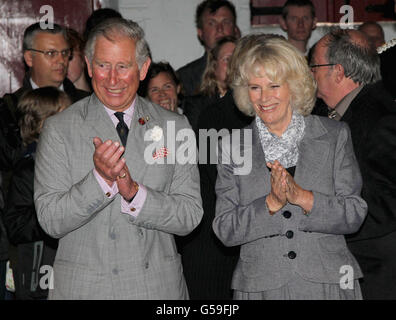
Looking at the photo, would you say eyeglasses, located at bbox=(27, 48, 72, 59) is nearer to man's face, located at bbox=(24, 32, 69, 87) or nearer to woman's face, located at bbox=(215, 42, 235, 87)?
man's face, located at bbox=(24, 32, 69, 87)

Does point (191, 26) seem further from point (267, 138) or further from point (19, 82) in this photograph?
point (267, 138)

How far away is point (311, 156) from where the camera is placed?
10.6 ft

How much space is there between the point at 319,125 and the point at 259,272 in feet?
2.47

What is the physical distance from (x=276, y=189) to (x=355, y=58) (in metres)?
1.45

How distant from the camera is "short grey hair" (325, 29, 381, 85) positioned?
4.11 m

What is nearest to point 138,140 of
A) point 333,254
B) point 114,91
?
point 114,91

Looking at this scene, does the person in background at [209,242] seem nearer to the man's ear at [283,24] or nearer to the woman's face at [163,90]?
the woman's face at [163,90]

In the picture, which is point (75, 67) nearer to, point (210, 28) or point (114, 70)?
point (210, 28)

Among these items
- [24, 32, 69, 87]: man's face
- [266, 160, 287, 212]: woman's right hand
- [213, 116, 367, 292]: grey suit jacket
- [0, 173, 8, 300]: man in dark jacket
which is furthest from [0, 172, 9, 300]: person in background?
[266, 160, 287, 212]: woman's right hand

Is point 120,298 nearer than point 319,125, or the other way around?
point 120,298

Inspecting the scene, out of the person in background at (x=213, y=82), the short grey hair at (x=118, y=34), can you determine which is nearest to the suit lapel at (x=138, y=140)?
the short grey hair at (x=118, y=34)

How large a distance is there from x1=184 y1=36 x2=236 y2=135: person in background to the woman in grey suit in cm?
177

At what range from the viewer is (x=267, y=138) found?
331cm

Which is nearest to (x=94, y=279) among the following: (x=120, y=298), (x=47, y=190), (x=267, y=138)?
(x=120, y=298)
